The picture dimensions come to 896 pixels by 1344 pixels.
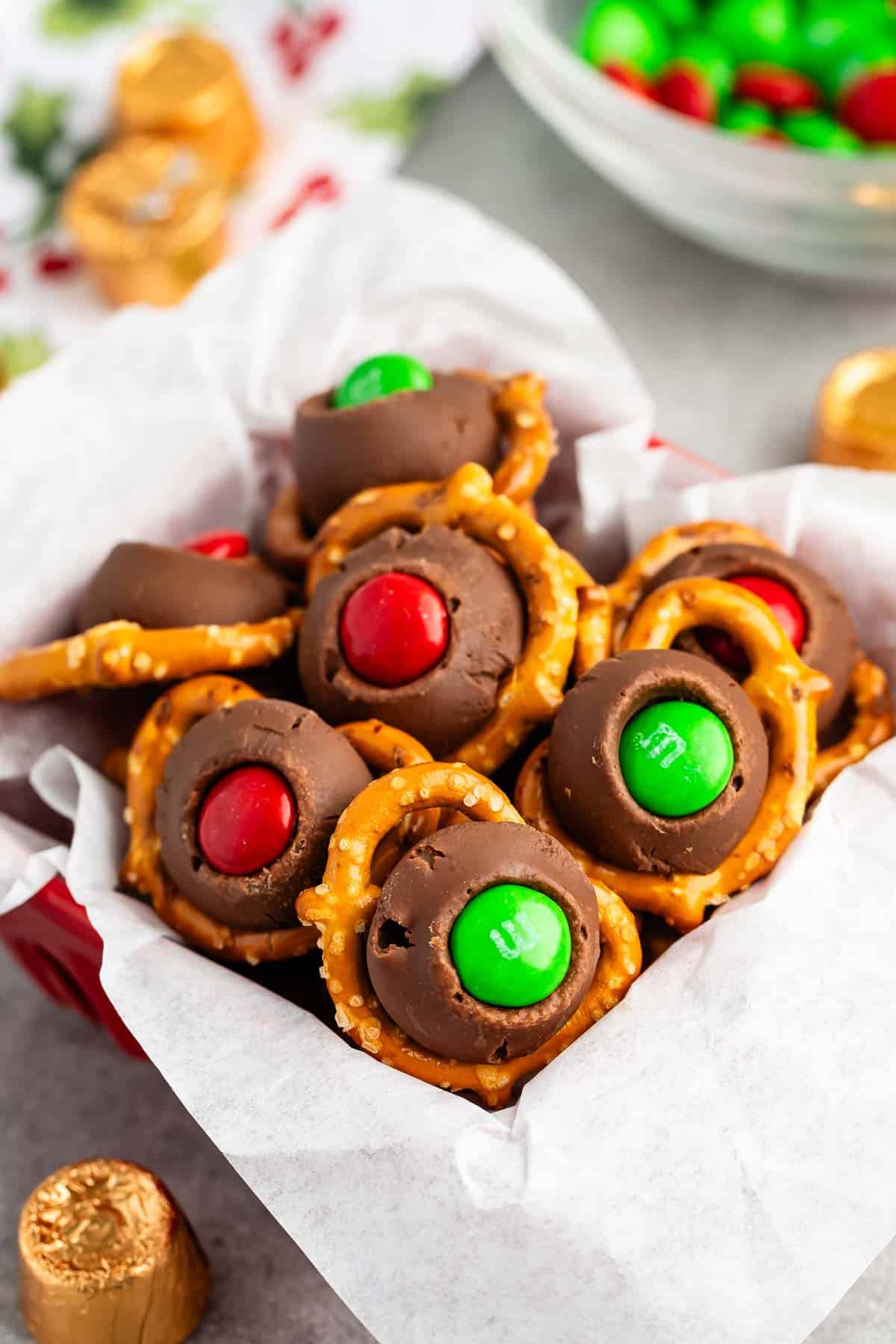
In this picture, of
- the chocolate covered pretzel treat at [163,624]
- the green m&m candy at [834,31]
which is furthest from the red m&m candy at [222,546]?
the green m&m candy at [834,31]

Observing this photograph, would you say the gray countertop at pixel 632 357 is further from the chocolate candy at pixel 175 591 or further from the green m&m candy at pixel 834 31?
the chocolate candy at pixel 175 591

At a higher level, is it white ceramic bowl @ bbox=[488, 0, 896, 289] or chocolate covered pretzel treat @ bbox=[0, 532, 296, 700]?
white ceramic bowl @ bbox=[488, 0, 896, 289]

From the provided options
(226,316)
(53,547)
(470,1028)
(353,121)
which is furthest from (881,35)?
(470,1028)

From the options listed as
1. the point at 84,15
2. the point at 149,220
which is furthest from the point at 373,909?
the point at 84,15

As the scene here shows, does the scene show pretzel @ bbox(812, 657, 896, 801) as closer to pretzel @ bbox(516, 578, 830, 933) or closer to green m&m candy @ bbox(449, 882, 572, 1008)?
pretzel @ bbox(516, 578, 830, 933)

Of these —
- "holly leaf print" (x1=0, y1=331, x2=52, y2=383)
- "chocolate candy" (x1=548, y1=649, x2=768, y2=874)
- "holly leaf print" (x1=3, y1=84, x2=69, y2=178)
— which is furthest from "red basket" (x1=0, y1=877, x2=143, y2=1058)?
"holly leaf print" (x1=3, y1=84, x2=69, y2=178)
